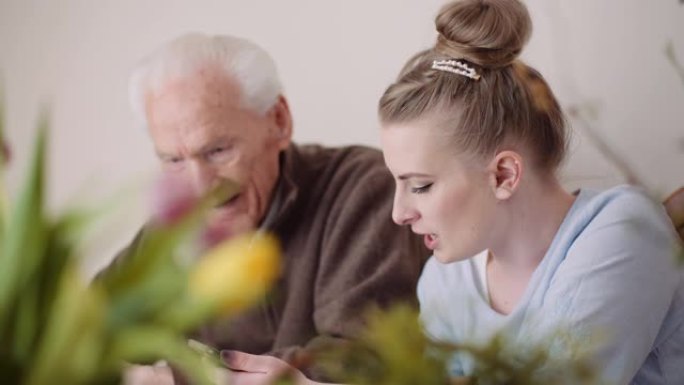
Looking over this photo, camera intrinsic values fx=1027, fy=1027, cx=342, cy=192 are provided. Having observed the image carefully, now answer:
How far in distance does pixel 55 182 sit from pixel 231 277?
7.00ft

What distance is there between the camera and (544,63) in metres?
1.98

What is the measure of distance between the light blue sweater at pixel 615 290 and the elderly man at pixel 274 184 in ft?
1.10

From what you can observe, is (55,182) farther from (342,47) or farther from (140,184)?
(140,184)

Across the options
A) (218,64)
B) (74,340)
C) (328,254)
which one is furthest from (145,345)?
(218,64)

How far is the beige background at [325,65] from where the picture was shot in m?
1.92

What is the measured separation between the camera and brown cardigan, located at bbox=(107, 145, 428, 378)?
184cm

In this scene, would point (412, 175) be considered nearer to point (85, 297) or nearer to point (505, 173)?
point (505, 173)

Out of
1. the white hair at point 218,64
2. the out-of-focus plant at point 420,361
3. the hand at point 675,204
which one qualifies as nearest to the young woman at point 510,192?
the hand at point 675,204

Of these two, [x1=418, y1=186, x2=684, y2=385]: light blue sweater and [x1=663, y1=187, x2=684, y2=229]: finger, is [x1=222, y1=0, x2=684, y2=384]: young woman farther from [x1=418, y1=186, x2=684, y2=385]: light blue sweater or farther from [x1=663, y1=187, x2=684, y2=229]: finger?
[x1=663, y1=187, x2=684, y2=229]: finger

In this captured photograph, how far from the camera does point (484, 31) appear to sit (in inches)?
59.9

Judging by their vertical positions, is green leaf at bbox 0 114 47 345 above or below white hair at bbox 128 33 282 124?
above

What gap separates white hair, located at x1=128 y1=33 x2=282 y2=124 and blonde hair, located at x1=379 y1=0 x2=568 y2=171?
0.51 m

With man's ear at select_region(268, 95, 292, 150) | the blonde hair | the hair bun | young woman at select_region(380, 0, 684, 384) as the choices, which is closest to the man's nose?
young woman at select_region(380, 0, 684, 384)

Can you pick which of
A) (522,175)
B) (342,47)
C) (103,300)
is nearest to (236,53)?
(342,47)
